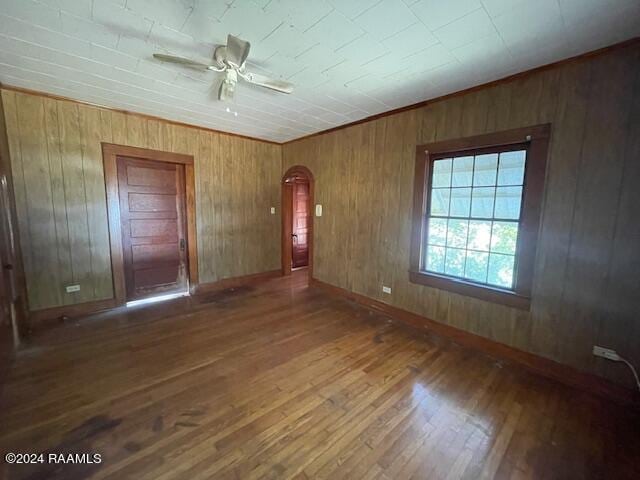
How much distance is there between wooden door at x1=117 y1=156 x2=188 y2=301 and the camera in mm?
3607

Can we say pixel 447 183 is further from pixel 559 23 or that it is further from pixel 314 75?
pixel 314 75

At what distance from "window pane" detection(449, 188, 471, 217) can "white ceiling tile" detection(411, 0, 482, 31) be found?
64.4 inches

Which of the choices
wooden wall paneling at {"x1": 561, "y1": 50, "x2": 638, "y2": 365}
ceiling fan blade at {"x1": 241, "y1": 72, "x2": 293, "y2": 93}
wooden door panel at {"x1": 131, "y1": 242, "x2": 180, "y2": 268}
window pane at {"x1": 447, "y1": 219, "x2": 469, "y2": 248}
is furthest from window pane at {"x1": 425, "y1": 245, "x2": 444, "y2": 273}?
wooden door panel at {"x1": 131, "y1": 242, "x2": 180, "y2": 268}

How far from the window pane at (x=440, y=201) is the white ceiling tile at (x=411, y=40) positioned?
4.94 ft

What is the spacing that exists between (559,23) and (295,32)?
1780 millimetres

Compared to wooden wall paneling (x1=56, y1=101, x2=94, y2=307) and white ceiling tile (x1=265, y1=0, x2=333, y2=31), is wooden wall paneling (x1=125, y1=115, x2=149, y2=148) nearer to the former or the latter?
wooden wall paneling (x1=56, y1=101, x2=94, y2=307)

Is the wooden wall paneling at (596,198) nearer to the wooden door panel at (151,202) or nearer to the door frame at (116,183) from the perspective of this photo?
the door frame at (116,183)

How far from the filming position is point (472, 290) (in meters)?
2.68

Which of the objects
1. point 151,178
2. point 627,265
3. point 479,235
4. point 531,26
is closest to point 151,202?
point 151,178

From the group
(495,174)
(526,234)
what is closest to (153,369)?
(526,234)

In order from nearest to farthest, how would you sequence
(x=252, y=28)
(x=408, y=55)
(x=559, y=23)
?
(x=559, y=23) → (x=252, y=28) → (x=408, y=55)

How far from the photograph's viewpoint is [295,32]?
1.81m

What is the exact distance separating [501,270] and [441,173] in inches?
49.1

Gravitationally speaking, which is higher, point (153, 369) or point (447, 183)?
point (447, 183)
